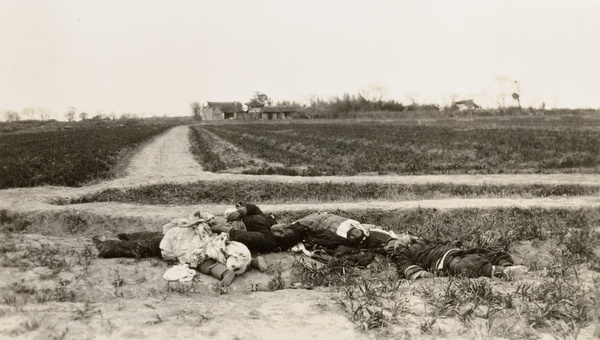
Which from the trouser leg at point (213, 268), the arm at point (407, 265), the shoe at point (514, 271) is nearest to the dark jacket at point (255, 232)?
the trouser leg at point (213, 268)

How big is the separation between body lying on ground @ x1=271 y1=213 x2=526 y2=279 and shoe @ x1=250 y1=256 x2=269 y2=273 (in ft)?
1.97

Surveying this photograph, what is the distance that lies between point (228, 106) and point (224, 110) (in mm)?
2172

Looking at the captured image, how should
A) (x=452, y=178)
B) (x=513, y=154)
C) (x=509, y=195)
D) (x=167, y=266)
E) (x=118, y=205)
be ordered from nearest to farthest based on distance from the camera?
(x=167, y=266), (x=118, y=205), (x=509, y=195), (x=452, y=178), (x=513, y=154)

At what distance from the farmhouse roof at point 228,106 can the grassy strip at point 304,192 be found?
227 ft

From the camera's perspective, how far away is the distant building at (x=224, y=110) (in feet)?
259

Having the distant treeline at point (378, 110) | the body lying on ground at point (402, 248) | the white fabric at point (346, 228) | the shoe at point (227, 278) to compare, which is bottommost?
the shoe at point (227, 278)

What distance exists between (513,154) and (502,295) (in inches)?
546

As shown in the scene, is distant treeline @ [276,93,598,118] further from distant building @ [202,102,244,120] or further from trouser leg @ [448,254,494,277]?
trouser leg @ [448,254,494,277]

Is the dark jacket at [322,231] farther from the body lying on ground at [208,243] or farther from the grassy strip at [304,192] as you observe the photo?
the grassy strip at [304,192]

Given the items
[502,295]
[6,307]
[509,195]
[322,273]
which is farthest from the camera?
[509,195]

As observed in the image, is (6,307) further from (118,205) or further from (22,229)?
(118,205)

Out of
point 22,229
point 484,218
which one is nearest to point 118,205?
point 22,229

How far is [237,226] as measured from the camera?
6109 mm

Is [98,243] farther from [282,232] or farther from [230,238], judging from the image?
[282,232]
